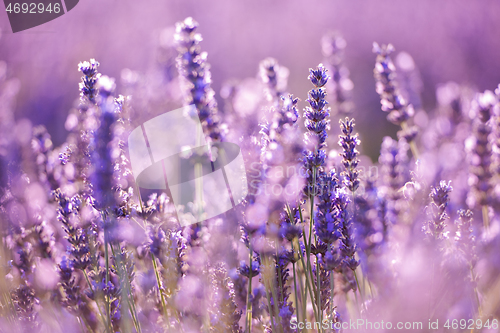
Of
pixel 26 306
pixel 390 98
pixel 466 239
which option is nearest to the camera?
pixel 466 239

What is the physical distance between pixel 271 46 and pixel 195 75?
2.93 meters

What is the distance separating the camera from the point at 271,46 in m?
3.85

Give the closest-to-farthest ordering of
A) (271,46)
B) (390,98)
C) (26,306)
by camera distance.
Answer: (26,306) → (390,98) → (271,46)

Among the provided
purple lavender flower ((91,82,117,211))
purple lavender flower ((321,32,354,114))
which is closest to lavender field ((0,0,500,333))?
purple lavender flower ((91,82,117,211))

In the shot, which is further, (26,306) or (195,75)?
(195,75)

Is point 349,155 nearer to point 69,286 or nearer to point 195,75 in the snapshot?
point 195,75

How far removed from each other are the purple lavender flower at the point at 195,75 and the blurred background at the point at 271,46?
172cm

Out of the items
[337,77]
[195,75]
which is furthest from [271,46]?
[195,75]

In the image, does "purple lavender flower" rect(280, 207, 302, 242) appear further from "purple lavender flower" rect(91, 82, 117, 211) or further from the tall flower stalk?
the tall flower stalk

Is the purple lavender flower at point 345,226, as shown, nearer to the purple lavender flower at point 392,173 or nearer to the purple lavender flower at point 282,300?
the purple lavender flower at point 282,300

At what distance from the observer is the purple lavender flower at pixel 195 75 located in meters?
1.12

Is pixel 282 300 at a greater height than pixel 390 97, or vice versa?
pixel 390 97

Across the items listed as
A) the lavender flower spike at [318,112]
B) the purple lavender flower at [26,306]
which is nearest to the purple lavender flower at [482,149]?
the lavender flower spike at [318,112]

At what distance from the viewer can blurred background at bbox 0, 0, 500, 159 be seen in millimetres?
2961
